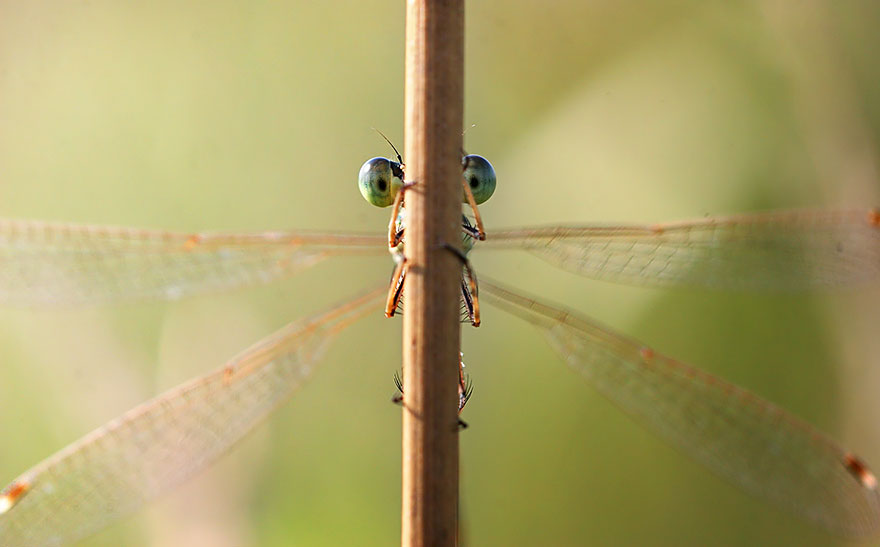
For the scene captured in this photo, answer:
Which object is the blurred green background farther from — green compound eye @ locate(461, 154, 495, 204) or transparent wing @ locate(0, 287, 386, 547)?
green compound eye @ locate(461, 154, 495, 204)

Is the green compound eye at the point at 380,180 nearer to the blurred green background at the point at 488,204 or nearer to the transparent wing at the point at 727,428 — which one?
the transparent wing at the point at 727,428

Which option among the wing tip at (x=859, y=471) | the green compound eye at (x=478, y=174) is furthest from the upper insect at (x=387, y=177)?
the wing tip at (x=859, y=471)

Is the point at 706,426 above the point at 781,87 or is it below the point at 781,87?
below

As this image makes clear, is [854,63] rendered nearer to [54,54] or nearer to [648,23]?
[648,23]

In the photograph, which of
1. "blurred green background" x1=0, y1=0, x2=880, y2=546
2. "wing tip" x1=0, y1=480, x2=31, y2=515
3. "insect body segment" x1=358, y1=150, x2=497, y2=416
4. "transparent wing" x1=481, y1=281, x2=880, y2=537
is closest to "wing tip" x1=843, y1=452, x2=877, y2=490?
"transparent wing" x1=481, y1=281, x2=880, y2=537

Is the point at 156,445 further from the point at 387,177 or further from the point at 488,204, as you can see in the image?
the point at 488,204

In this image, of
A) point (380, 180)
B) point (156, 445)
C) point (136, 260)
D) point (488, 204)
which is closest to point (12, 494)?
point (156, 445)

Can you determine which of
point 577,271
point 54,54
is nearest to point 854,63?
point 577,271

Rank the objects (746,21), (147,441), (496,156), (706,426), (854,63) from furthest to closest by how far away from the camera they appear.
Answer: (496,156) → (746,21) → (854,63) → (706,426) → (147,441)
